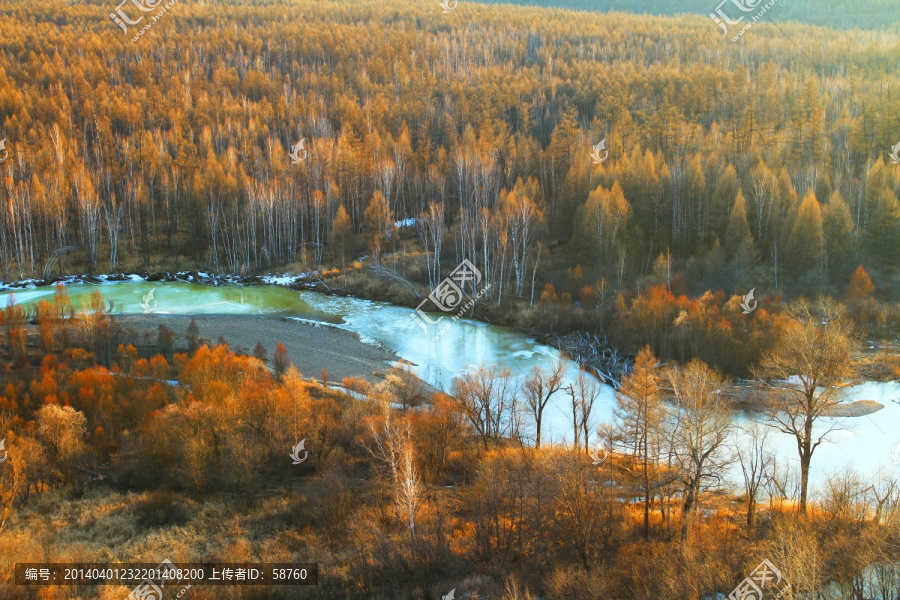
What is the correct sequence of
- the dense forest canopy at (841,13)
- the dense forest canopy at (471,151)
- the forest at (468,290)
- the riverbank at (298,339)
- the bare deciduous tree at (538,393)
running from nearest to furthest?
the forest at (468,290)
the bare deciduous tree at (538,393)
the riverbank at (298,339)
the dense forest canopy at (471,151)
the dense forest canopy at (841,13)

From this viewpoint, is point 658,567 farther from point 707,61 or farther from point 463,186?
point 707,61

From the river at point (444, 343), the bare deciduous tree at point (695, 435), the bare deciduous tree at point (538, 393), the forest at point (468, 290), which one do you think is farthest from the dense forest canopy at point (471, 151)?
the bare deciduous tree at point (695, 435)

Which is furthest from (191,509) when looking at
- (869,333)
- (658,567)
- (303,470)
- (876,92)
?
(876,92)

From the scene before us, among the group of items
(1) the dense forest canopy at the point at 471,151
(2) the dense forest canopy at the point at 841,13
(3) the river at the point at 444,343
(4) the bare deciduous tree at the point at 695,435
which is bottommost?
(3) the river at the point at 444,343

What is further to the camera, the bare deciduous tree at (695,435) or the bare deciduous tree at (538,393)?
the bare deciduous tree at (538,393)

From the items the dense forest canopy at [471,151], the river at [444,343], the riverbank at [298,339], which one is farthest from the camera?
the dense forest canopy at [471,151]

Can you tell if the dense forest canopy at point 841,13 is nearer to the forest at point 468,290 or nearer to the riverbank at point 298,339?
the forest at point 468,290
